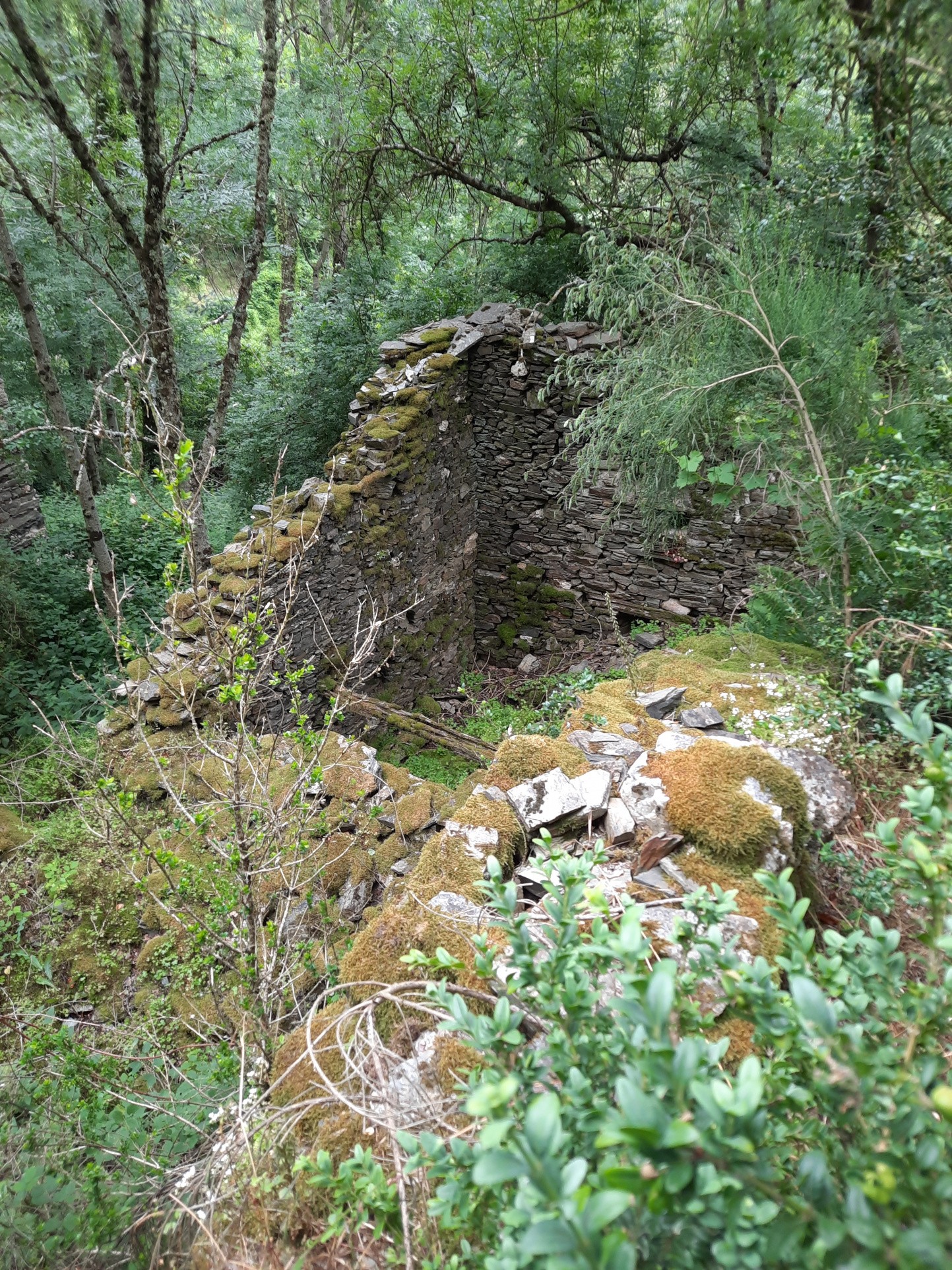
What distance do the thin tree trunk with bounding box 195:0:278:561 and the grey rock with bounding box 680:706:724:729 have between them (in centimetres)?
341

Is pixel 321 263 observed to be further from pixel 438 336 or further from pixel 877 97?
pixel 877 97

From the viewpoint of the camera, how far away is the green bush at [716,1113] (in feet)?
1.79

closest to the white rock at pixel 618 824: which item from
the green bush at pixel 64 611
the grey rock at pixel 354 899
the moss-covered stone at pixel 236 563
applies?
the grey rock at pixel 354 899

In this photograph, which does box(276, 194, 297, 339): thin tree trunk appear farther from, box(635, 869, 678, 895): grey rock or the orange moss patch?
the orange moss patch

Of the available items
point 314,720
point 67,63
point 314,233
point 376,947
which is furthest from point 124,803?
point 314,233

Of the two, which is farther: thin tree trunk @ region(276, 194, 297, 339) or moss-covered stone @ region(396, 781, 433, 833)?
thin tree trunk @ region(276, 194, 297, 339)

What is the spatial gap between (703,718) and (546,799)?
2.27 feet

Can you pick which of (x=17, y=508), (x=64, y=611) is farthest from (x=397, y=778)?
(x=17, y=508)

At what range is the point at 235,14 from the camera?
5121 millimetres

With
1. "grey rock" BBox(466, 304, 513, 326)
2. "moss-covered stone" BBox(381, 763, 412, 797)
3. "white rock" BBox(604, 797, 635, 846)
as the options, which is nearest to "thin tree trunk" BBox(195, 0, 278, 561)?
"grey rock" BBox(466, 304, 513, 326)

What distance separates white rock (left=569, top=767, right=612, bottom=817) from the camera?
1911 mm

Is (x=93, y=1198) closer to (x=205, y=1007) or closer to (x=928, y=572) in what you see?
(x=205, y=1007)

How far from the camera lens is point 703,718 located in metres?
2.28

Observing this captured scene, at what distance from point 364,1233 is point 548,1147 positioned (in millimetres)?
890
